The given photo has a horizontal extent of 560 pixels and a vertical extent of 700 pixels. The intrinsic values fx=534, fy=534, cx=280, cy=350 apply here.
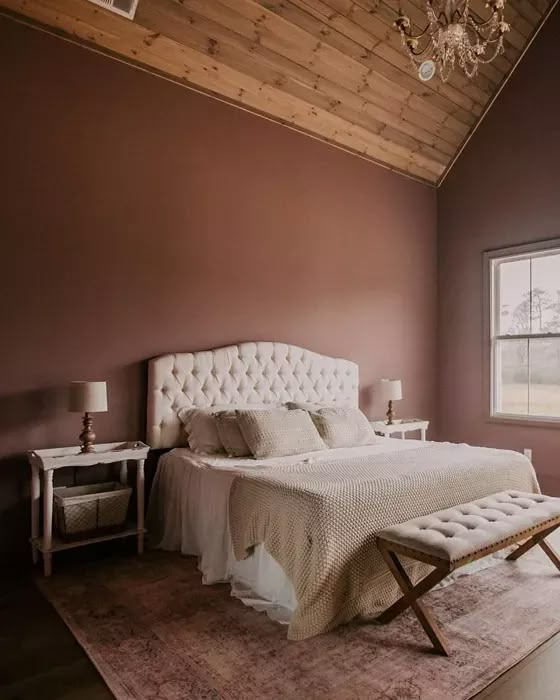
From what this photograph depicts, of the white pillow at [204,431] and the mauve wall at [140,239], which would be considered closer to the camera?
the mauve wall at [140,239]

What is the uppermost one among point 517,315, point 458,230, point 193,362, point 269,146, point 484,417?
point 269,146

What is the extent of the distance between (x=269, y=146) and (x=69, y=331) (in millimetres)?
2398

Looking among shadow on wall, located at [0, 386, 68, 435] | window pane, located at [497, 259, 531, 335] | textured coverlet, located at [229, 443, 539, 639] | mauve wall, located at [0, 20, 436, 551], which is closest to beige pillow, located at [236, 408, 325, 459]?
textured coverlet, located at [229, 443, 539, 639]

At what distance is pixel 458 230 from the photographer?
595 centimetres

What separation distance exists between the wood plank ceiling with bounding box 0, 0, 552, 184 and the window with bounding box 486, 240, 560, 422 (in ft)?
4.96

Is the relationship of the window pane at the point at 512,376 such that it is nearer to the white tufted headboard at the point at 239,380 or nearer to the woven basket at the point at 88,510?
the white tufted headboard at the point at 239,380

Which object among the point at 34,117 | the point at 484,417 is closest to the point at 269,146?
the point at 34,117

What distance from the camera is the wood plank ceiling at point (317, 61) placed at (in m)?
3.62

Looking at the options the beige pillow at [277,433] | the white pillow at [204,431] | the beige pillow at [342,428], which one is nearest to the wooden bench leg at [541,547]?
the beige pillow at [342,428]

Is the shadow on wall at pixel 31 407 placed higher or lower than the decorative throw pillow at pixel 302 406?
higher

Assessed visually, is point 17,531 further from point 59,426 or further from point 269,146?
point 269,146

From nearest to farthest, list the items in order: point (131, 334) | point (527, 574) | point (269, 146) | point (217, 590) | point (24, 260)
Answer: point (217, 590) → point (527, 574) → point (24, 260) → point (131, 334) → point (269, 146)

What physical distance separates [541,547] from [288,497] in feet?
5.44

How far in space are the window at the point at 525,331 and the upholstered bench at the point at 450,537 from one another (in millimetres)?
2594
